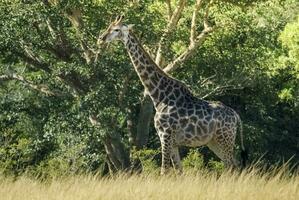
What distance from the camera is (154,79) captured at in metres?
15.0

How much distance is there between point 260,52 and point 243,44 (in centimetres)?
87

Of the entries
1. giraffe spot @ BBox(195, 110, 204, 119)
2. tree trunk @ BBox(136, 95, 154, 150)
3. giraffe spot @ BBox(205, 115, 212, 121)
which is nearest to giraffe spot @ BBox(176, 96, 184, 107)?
giraffe spot @ BBox(195, 110, 204, 119)

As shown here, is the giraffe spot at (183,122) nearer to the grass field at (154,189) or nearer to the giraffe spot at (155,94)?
the giraffe spot at (155,94)

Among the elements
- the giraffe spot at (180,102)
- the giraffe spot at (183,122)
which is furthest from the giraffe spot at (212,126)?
the giraffe spot at (180,102)

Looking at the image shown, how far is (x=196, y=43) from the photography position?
72.3ft

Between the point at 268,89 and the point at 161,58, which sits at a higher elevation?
the point at 161,58

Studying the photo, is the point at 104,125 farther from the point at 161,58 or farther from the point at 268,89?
the point at 268,89

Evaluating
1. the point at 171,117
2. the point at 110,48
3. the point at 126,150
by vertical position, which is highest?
the point at 110,48

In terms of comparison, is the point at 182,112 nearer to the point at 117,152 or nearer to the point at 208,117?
the point at 208,117

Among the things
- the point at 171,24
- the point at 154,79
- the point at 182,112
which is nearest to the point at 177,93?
the point at 182,112

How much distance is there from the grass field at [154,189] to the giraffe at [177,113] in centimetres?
382

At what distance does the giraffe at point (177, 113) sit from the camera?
14669mm

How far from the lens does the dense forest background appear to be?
Answer: 64.6 feet

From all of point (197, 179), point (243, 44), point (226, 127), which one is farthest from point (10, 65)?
point (197, 179)
